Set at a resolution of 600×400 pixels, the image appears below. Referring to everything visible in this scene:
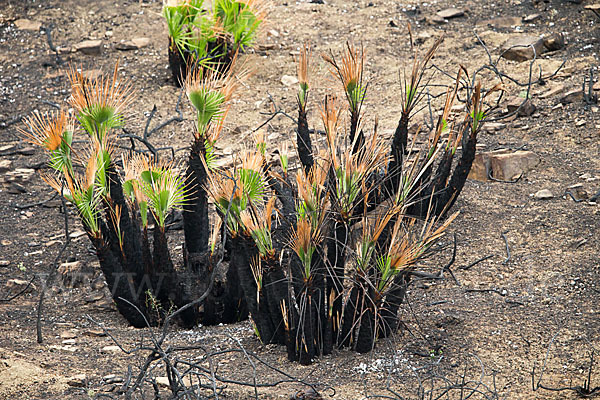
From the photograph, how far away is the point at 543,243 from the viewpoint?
12.0 feet

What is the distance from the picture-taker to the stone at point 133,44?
638 cm

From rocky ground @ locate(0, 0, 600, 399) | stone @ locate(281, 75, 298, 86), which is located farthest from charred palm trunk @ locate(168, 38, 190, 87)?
stone @ locate(281, 75, 298, 86)

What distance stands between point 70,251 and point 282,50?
2994mm

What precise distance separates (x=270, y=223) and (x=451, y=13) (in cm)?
447

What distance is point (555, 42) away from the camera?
18.5 feet

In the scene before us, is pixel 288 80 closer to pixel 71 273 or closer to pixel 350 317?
pixel 71 273

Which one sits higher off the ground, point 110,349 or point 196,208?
point 196,208

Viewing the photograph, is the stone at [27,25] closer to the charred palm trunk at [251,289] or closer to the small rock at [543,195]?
the charred palm trunk at [251,289]

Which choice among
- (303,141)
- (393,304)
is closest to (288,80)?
(303,141)

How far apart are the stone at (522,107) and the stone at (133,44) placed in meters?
3.32

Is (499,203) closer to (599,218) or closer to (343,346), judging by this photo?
(599,218)

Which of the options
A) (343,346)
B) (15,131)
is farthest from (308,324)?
(15,131)

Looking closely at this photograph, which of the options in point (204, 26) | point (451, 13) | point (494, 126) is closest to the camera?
point (494, 126)

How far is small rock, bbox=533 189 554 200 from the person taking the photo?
4090mm
